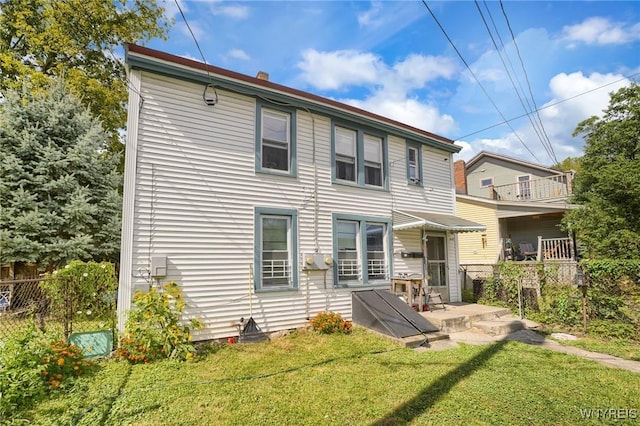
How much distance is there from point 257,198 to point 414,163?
5630 millimetres

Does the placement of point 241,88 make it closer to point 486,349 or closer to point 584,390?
point 486,349

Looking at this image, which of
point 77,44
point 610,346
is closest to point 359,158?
point 610,346

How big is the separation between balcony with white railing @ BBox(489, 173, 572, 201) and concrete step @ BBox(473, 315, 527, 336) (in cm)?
1066

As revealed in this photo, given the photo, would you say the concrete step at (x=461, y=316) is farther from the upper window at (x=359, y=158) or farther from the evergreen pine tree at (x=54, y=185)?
the evergreen pine tree at (x=54, y=185)

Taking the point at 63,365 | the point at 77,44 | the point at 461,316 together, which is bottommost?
the point at 461,316

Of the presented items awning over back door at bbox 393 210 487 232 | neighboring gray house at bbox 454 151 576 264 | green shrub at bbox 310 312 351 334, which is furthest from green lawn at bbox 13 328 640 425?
neighboring gray house at bbox 454 151 576 264

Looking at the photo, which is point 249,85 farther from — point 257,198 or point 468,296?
point 468,296

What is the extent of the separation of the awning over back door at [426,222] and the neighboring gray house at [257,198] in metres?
0.05

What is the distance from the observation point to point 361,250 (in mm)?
8617

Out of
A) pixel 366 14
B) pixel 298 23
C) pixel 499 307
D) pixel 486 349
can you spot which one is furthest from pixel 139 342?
pixel 499 307

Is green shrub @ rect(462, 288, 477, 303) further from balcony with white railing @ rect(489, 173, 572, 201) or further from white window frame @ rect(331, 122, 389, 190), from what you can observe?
balcony with white railing @ rect(489, 173, 572, 201)

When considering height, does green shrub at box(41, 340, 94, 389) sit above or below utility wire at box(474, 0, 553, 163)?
below

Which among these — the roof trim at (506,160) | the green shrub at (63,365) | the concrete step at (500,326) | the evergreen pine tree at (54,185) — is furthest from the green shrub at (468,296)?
the roof trim at (506,160)

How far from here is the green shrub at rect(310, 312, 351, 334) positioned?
7074 mm
